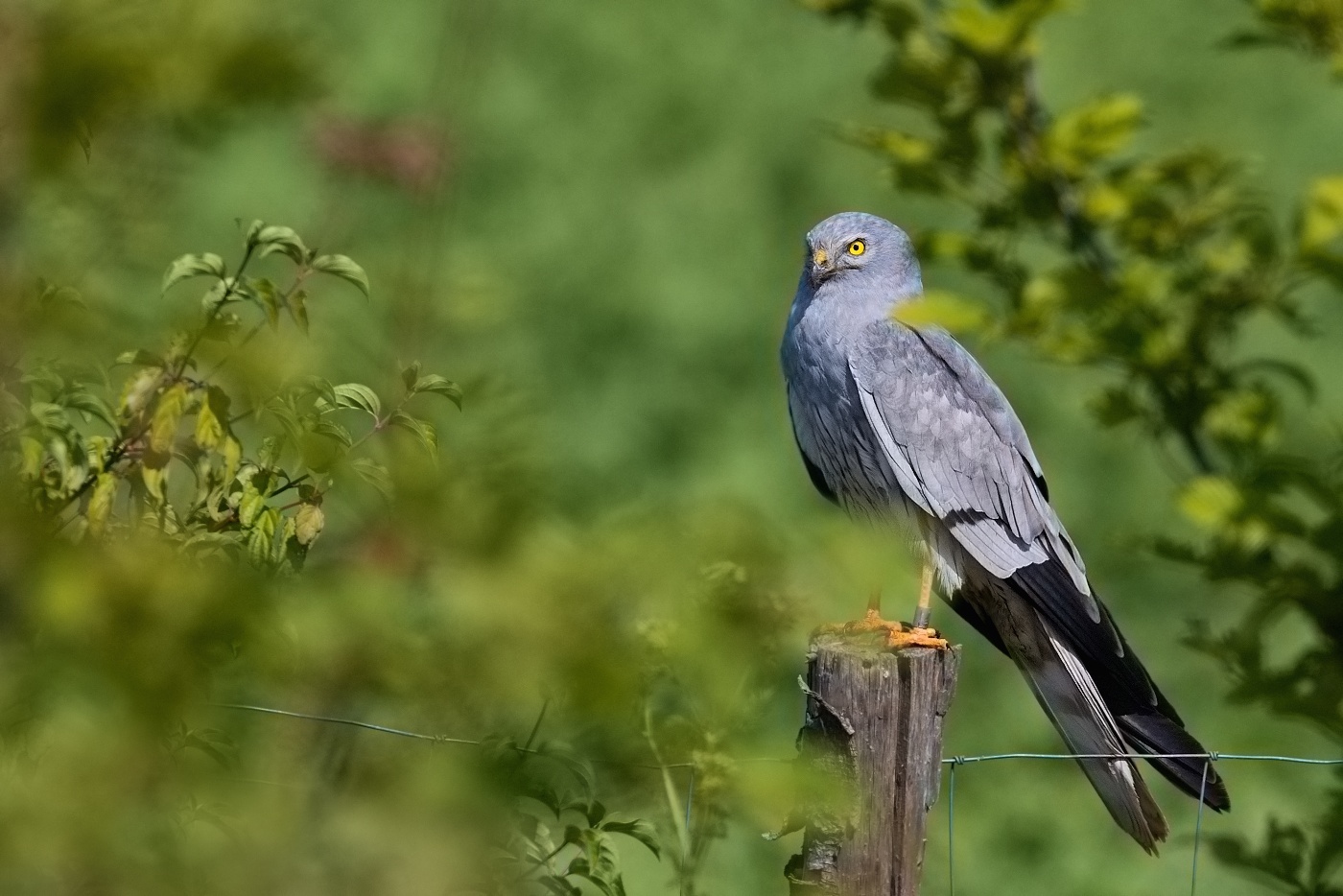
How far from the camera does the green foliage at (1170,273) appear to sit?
3.57m

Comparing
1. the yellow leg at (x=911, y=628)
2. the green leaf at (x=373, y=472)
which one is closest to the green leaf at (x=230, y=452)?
the green leaf at (x=373, y=472)

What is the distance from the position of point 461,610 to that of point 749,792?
11.5 inches

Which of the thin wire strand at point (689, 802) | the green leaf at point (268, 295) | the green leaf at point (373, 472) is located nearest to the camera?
the green leaf at point (373, 472)

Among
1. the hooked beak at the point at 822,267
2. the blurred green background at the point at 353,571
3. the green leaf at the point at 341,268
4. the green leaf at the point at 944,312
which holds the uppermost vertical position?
the hooked beak at the point at 822,267

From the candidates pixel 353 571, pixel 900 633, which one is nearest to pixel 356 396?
pixel 353 571

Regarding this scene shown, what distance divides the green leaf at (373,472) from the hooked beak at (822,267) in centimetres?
297

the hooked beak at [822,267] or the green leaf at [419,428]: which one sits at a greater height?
the hooked beak at [822,267]

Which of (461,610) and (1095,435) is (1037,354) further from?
(1095,435)

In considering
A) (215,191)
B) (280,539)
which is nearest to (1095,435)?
(215,191)

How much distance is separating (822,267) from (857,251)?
0.37 feet

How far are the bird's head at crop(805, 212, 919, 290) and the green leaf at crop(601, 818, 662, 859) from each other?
8.07 ft

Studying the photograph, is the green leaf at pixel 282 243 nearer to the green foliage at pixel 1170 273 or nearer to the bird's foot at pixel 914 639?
the green foliage at pixel 1170 273

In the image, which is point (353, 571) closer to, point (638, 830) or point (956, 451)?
point (638, 830)

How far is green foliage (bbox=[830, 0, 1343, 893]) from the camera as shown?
3568 millimetres
